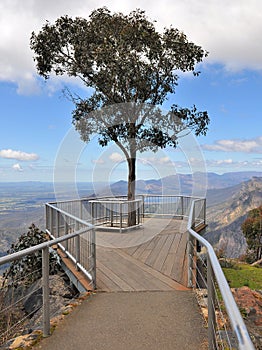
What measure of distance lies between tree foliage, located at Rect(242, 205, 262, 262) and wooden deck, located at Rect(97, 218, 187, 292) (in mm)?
15240

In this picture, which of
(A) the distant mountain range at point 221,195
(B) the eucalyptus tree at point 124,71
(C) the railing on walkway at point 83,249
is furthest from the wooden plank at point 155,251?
(B) the eucalyptus tree at point 124,71

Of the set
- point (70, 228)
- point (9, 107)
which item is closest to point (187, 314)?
point (70, 228)

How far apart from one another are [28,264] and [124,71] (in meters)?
7.72

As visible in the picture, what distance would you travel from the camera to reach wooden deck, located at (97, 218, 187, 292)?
206 inches

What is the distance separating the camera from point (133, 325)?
11.9 feet

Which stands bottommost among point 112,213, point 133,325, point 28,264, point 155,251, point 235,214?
point 235,214

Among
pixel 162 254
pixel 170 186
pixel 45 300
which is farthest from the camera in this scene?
pixel 170 186

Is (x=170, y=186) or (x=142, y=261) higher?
(x=170, y=186)

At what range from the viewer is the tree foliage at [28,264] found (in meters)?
7.48

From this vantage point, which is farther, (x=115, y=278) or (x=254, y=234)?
(x=254, y=234)

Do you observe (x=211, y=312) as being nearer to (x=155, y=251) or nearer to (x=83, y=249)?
(x=83, y=249)

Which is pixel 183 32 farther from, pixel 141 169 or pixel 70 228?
pixel 70 228

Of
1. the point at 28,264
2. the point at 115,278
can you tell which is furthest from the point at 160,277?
the point at 28,264

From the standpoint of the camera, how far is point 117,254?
7375 mm
